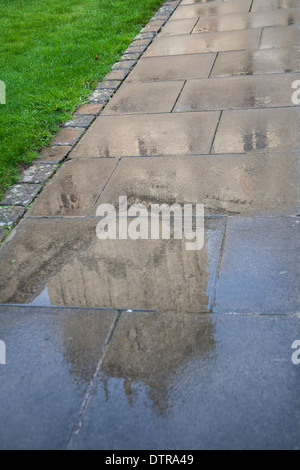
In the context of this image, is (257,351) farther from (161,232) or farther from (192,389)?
(161,232)

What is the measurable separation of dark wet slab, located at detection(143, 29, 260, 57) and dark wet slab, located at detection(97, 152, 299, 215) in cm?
300

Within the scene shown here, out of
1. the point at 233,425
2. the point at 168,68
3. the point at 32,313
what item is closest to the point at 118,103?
the point at 168,68

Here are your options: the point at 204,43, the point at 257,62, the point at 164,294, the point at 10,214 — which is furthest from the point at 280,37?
the point at 164,294

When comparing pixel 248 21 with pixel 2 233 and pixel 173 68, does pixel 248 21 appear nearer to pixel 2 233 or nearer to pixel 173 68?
pixel 173 68

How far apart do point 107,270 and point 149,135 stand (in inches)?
77.9

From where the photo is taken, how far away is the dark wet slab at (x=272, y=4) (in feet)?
25.3

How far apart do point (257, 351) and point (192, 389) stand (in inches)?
15.0

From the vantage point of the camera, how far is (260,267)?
2.87 m

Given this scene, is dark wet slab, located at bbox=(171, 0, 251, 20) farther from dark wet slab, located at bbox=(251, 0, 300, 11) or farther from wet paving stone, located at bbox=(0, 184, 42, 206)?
wet paving stone, located at bbox=(0, 184, 42, 206)

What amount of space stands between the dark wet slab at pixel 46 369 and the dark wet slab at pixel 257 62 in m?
3.97

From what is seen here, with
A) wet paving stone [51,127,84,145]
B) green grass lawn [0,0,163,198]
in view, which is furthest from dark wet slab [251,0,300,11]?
wet paving stone [51,127,84,145]

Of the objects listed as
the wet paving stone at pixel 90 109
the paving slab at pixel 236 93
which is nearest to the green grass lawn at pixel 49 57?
the wet paving stone at pixel 90 109

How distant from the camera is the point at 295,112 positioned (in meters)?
4.61

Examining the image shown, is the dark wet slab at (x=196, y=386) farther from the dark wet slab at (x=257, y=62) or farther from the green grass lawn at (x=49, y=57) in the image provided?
the dark wet slab at (x=257, y=62)
